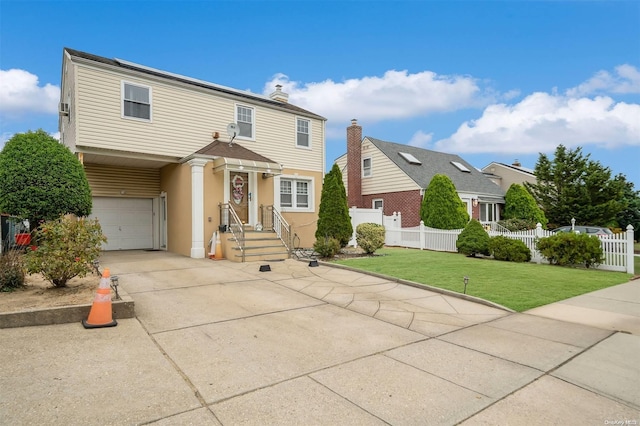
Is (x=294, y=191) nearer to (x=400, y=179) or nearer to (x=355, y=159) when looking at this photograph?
(x=400, y=179)

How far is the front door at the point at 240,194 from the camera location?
549 inches

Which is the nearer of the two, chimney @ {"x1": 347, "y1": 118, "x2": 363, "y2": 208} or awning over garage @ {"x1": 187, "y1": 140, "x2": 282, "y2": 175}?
awning over garage @ {"x1": 187, "y1": 140, "x2": 282, "y2": 175}

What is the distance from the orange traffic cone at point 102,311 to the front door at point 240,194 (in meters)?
8.91

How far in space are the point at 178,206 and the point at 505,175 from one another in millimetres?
29024

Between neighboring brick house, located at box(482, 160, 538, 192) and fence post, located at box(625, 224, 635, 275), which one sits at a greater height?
neighboring brick house, located at box(482, 160, 538, 192)

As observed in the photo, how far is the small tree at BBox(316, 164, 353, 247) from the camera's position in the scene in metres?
13.1

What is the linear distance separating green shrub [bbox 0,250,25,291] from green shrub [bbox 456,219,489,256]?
45.6 ft

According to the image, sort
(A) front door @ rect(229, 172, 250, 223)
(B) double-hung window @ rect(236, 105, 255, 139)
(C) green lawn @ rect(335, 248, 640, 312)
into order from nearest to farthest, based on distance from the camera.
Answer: (C) green lawn @ rect(335, 248, 640, 312) < (A) front door @ rect(229, 172, 250, 223) < (B) double-hung window @ rect(236, 105, 255, 139)

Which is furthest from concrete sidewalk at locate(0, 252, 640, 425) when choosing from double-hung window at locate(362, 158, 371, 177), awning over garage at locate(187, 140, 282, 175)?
double-hung window at locate(362, 158, 371, 177)

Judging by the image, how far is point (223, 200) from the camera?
13.5m

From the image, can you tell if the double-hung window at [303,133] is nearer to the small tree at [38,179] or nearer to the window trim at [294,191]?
the window trim at [294,191]

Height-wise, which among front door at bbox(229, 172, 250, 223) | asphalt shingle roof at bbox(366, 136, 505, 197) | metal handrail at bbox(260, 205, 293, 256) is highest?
asphalt shingle roof at bbox(366, 136, 505, 197)

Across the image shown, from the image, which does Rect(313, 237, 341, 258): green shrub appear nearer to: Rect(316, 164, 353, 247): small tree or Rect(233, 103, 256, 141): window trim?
Rect(316, 164, 353, 247): small tree

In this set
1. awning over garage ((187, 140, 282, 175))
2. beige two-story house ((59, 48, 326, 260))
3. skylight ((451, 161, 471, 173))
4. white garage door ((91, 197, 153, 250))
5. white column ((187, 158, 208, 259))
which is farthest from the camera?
skylight ((451, 161, 471, 173))
